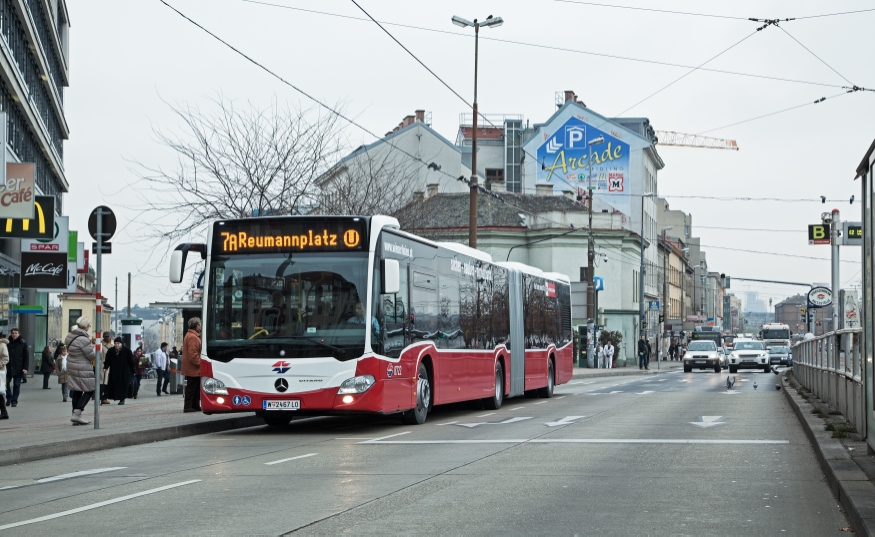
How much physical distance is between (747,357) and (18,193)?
3963cm

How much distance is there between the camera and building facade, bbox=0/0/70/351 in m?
37.4

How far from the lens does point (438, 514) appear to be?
8.75 metres

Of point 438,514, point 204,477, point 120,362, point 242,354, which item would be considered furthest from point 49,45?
point 438,514

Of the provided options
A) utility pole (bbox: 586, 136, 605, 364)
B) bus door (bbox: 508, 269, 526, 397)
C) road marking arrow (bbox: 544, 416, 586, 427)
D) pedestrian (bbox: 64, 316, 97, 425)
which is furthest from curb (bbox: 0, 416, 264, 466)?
utility pole (bbox: 586, 136, 605, 364)

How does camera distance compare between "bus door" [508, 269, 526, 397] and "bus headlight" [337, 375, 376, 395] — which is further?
"bus door" [508, 269, 526, 397]

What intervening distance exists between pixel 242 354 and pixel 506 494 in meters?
7.80

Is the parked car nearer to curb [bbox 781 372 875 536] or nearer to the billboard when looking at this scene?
the billboard

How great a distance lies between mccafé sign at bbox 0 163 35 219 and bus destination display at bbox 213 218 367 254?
8.52m

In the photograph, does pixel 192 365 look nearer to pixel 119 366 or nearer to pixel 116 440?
pixel 119 366

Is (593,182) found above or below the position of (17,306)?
above

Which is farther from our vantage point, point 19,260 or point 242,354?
point 19,260

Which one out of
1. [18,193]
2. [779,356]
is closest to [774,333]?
[779,356]

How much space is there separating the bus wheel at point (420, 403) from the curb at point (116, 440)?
2.85m

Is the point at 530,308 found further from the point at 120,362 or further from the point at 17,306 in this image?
the point at 17,306
